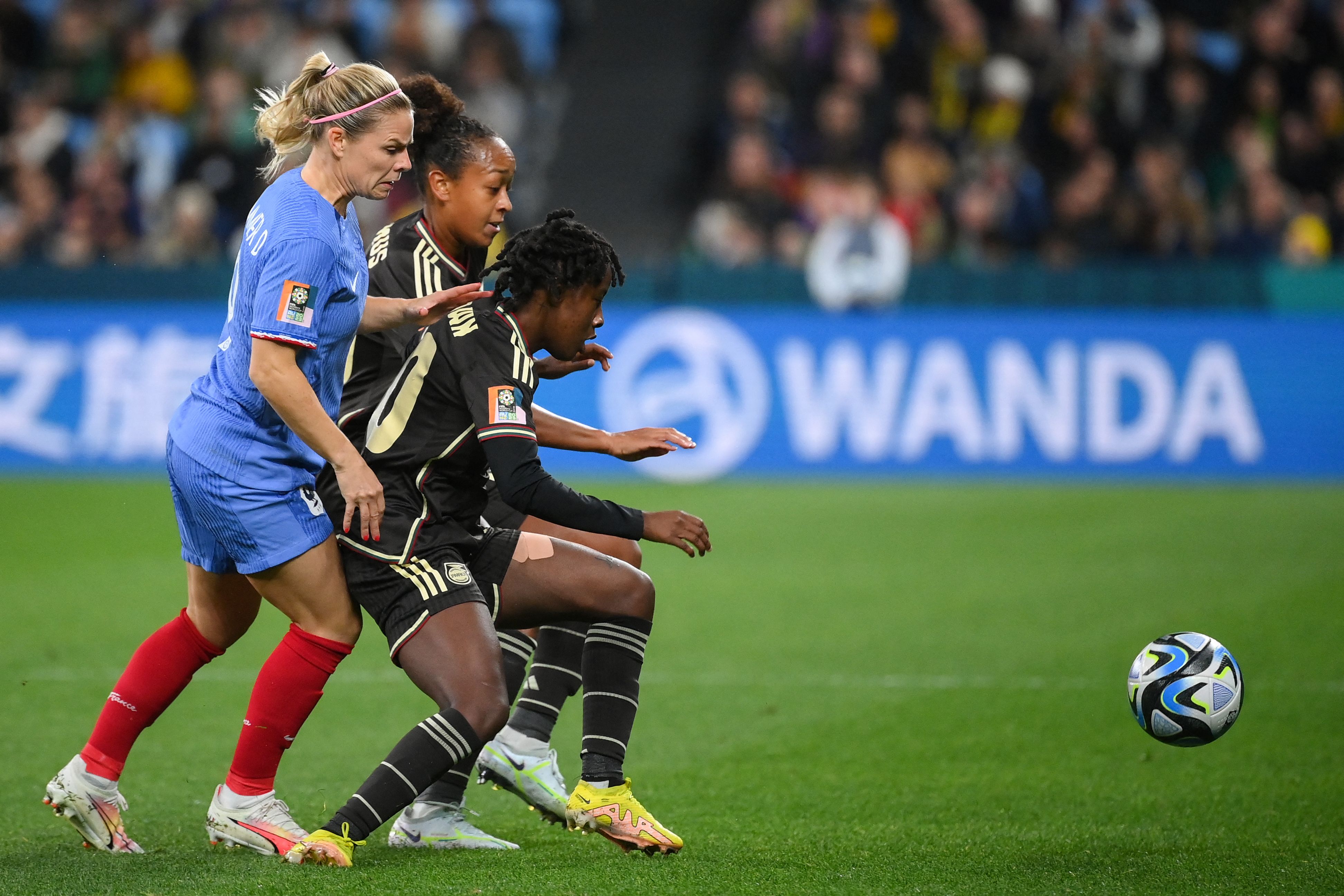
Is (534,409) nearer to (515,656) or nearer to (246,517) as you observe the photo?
(515,656)

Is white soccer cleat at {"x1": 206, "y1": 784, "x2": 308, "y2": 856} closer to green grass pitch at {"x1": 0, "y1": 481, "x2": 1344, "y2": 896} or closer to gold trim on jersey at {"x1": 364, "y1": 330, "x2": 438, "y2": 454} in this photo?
green grass pitch at {"x1": 0, "y1": 481, "x2": 1344, "y2": 896}

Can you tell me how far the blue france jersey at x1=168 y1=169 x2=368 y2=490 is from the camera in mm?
4035

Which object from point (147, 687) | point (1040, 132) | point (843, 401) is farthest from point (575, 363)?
point (1040, 132)

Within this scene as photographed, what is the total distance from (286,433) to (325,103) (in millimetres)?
866

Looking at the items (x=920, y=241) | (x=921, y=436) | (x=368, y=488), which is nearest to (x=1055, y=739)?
(x=368, y=488)

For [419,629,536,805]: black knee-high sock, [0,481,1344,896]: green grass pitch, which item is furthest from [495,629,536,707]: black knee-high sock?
[0,481,1344,896]: green grass pitch

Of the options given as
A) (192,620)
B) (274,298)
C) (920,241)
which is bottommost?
(192,620)

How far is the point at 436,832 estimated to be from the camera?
179 inches

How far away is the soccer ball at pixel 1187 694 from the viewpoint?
4695mm

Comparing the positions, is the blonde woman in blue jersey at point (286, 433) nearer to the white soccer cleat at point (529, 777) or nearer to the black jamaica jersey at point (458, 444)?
the black jamaica jersey at point (458, 444)

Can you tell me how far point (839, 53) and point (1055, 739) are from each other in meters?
11.9

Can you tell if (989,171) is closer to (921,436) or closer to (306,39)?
(921,436)

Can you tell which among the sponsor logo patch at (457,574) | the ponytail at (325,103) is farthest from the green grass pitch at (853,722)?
the ponytail at (325,103)

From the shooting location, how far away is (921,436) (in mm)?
13148
